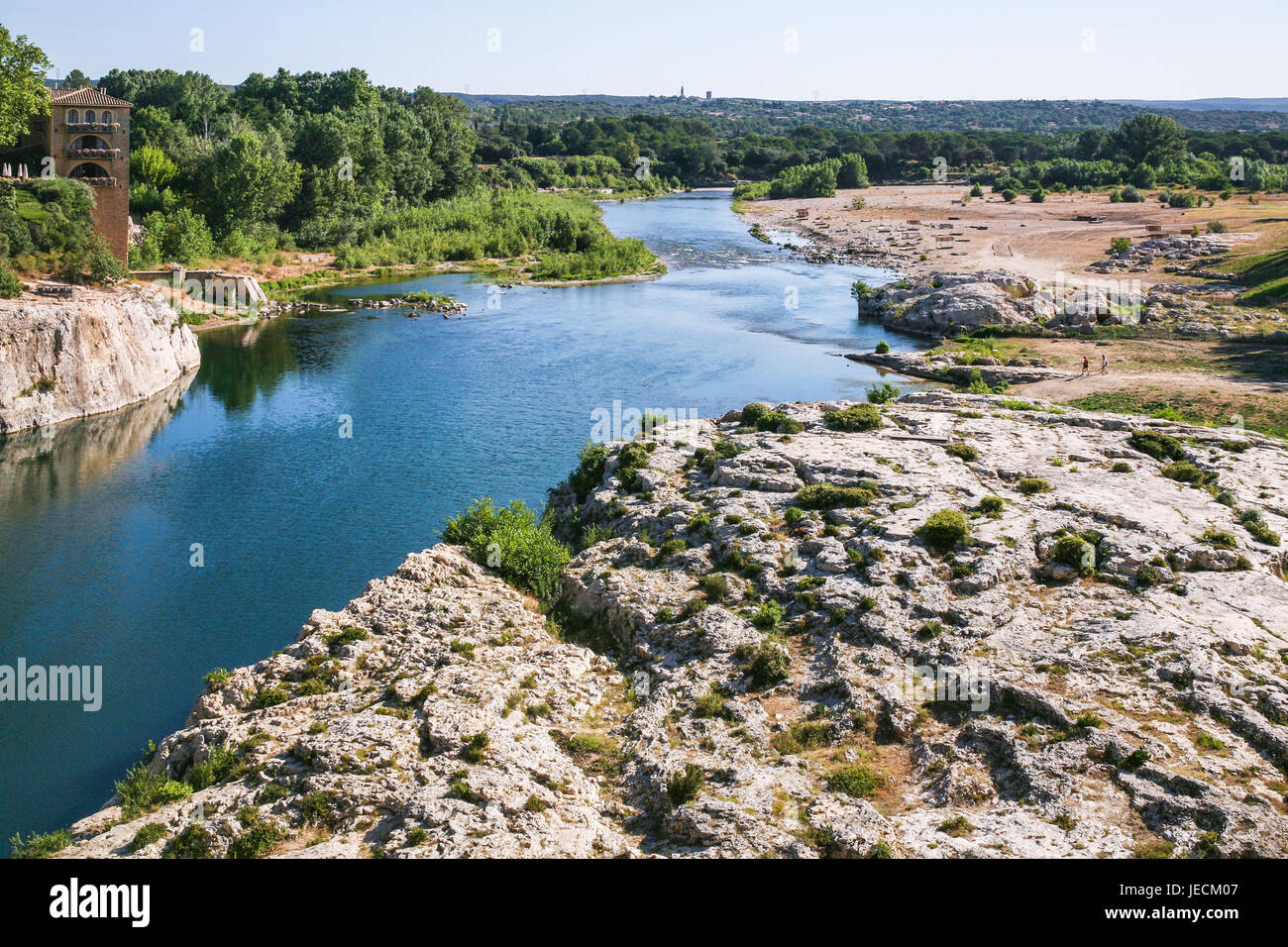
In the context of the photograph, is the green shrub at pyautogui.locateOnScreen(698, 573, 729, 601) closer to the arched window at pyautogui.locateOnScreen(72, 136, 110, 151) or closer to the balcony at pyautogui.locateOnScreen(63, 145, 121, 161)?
the balcony at pyautogui.locateOnScreen(63, 145, 121, 161)

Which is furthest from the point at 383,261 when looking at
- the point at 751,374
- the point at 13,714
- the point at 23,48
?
the point at 13,714

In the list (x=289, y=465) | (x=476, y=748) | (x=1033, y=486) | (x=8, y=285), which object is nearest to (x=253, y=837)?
(x=476, y=748)

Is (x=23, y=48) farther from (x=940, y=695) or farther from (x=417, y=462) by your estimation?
(x=940, y=695)

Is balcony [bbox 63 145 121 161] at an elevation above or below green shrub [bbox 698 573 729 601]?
above

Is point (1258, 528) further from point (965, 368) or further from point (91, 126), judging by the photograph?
point (91, 126)

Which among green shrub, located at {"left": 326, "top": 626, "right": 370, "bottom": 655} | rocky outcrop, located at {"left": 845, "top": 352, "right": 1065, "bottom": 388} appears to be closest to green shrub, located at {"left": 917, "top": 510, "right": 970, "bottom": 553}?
green shrub, located at {"left": 326, "top": 626, "right": 370, "bottom": 655}

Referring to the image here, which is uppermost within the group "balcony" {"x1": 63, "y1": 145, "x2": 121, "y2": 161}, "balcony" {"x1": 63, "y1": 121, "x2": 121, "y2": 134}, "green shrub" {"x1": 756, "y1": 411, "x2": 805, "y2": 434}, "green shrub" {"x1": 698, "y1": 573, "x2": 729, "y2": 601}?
"balcony" {"x1": 63, "y1": 121, "x2": 121, "y2": 134}
